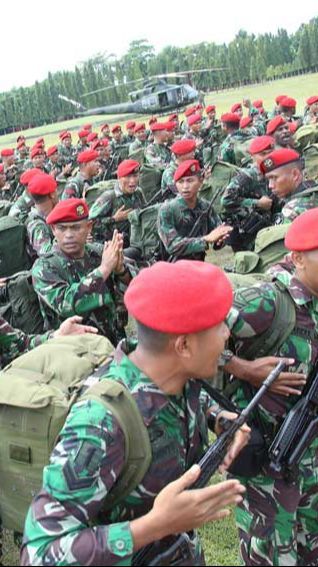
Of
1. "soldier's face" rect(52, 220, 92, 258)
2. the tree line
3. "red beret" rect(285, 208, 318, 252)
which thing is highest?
the tree line

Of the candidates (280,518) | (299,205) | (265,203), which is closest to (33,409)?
(280,518)

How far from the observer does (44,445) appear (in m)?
2.33

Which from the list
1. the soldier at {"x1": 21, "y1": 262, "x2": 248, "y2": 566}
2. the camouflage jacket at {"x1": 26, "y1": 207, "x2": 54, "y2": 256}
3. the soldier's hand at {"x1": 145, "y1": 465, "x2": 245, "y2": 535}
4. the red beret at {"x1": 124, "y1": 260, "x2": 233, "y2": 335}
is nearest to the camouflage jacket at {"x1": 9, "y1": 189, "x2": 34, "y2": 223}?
the camouflage jacket at {"x1": 26, "y1": 207, "x2": 54, "y2": 256}

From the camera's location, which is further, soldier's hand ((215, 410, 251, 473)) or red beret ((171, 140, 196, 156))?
red beret ((171, 140, 196, 156))

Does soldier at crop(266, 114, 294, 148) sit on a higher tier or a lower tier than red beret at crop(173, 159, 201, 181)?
lower

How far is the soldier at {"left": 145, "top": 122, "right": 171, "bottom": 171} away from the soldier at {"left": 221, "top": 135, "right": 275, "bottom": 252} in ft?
15.9

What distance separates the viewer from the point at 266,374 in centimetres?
253

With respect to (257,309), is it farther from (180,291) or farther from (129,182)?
(129,182)

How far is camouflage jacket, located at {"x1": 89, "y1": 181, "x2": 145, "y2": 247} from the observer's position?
7.32 metres

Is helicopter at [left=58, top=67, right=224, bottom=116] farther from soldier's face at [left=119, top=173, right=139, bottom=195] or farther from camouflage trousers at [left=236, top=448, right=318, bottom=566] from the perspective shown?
camouflage trousers at [left=236, top=448, right=318, bottom=566]

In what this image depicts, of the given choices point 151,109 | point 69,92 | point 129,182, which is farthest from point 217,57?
point 129,182

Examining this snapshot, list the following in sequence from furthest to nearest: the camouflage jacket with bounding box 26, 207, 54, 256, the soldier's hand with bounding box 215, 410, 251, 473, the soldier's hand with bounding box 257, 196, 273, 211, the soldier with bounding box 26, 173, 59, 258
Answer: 1. the soldier's hand with bounding box 257, 196, 273, 211
2. the soldier with bounding box 26, 173, 59, 258
3. the camouflage jacket with bounding box 26, 207, 54, 256
4. the soldier's hand with bounding box 215, 410, 251, 473

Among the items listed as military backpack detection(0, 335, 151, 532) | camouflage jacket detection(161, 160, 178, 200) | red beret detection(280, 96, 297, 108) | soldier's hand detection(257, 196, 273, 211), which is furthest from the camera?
red beret detection(280, 96, 297, 108)

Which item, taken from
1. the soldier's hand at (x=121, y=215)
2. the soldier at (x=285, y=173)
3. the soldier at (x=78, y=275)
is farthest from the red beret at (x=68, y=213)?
the soldier's hand at (x=121, y=215)
